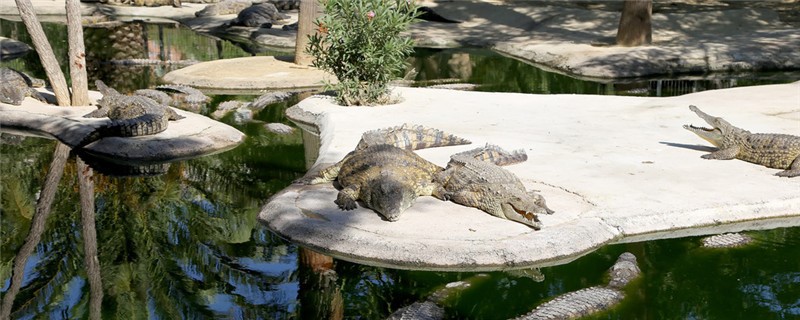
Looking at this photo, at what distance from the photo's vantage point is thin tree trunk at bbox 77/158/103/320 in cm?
580

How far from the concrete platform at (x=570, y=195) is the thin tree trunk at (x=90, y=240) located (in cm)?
130

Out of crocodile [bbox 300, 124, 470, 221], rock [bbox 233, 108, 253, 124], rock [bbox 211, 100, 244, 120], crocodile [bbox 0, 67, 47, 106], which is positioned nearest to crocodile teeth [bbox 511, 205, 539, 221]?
crocodile [bbox 300, 124, 470, 221]

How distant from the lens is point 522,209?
6.44 meters

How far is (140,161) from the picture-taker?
30.2 feet

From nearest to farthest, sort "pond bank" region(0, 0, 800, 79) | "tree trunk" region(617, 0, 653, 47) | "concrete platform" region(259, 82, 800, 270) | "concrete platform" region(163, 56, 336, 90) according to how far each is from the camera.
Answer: "concrete platform" region(259, 82, 800, 270), "concrete platform" region(163, 56, 336, 90), "pond bank" region(0, 0, 800, 79), "tree trunk" region(617, 0, 653, 47)

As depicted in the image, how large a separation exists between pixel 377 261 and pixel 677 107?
5683mm

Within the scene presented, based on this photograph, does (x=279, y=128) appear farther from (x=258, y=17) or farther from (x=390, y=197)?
(x=258, y=17)

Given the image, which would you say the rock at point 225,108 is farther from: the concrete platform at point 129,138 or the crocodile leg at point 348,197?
the crocodile leg at point 348,197

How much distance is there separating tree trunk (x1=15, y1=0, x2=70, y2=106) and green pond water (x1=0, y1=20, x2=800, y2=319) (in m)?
2.79

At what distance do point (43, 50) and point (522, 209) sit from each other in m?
7.45

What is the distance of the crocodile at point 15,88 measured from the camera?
11.5 metres

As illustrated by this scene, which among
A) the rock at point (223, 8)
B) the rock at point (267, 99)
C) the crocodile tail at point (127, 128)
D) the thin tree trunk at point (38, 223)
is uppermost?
the crocodile tail at point (127, 128)

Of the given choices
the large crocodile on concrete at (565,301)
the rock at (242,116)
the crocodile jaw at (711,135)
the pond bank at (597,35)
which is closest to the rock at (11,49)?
the pond bank at (597,35)

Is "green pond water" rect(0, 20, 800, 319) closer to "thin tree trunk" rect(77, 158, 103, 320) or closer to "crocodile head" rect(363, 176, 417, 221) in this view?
"thin tree trunk" rect(77, 158, 103, 320)
